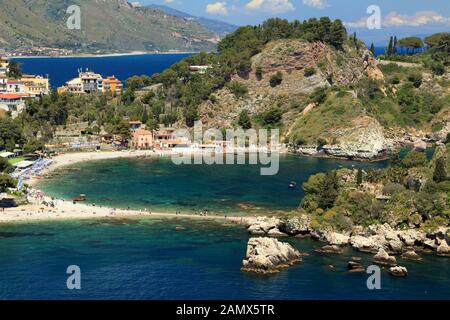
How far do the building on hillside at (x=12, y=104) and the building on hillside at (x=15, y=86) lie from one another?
205 inches

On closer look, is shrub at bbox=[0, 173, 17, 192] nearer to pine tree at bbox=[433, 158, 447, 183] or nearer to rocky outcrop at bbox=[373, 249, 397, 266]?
rocky outcrop at bbox=[373, 249, 397, 266]

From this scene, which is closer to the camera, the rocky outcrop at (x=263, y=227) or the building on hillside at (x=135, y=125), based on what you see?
the rocky outcrop at (x=263, y=227)

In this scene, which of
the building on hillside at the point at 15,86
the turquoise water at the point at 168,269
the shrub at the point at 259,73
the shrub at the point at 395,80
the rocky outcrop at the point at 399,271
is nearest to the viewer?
the turquoise water at the point at 168,269

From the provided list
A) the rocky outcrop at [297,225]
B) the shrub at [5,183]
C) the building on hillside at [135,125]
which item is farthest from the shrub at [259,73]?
the rocky outcrop at [297,225]

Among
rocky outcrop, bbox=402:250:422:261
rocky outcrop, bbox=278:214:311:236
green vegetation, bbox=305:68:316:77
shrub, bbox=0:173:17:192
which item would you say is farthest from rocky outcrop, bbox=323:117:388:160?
shrub, bbox=0:173:17:192

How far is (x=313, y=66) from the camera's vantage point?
11331 centimetres

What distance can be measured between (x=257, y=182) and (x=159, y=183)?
10.9 metres

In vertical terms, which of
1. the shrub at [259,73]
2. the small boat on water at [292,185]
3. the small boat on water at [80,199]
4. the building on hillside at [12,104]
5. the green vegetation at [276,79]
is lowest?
the small boat on water at [80,199]

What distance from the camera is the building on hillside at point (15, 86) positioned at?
113m

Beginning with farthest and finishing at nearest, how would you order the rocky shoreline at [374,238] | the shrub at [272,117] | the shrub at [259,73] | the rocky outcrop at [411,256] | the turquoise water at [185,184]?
the shrub at [259,73]
the shrub at [272,117]
the turquoise water at [185,184]
the rocky shoreline at [374,238]
the rocky outcrop at [411,256]

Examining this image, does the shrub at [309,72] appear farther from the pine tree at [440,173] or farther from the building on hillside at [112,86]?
the pine tree at [440,173]

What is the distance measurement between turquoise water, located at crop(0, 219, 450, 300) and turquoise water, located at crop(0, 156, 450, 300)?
0.06m

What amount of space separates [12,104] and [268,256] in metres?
73.1

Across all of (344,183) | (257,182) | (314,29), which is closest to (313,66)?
(314,29)
